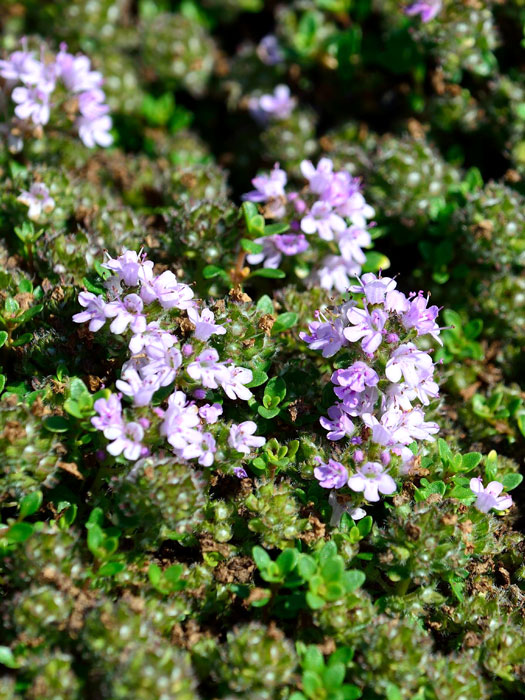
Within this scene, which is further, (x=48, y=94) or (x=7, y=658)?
(x=48, y=94)

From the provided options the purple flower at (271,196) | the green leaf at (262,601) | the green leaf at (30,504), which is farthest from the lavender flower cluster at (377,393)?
the green leaf at (30,504)

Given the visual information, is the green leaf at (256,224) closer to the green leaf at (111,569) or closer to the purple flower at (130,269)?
the purple flower at (130,269)

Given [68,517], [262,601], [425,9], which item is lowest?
[68,517]

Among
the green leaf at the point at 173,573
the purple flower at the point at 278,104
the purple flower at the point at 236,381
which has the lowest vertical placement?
the green leaf at the point at 173,573

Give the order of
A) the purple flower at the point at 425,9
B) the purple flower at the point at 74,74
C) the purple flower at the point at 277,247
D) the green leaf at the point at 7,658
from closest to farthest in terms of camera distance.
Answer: the green leaf at the point at 7,658, the purple flower at the point at 277,247, the purple flower at the point at 74,74, the purple flower at the point at 425,9

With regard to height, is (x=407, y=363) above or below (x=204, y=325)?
above

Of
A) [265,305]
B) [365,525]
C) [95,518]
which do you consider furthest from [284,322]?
[95,518]

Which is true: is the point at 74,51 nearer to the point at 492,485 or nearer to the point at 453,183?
the point at 453,183

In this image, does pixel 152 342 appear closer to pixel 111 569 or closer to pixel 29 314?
pixel 29 314
